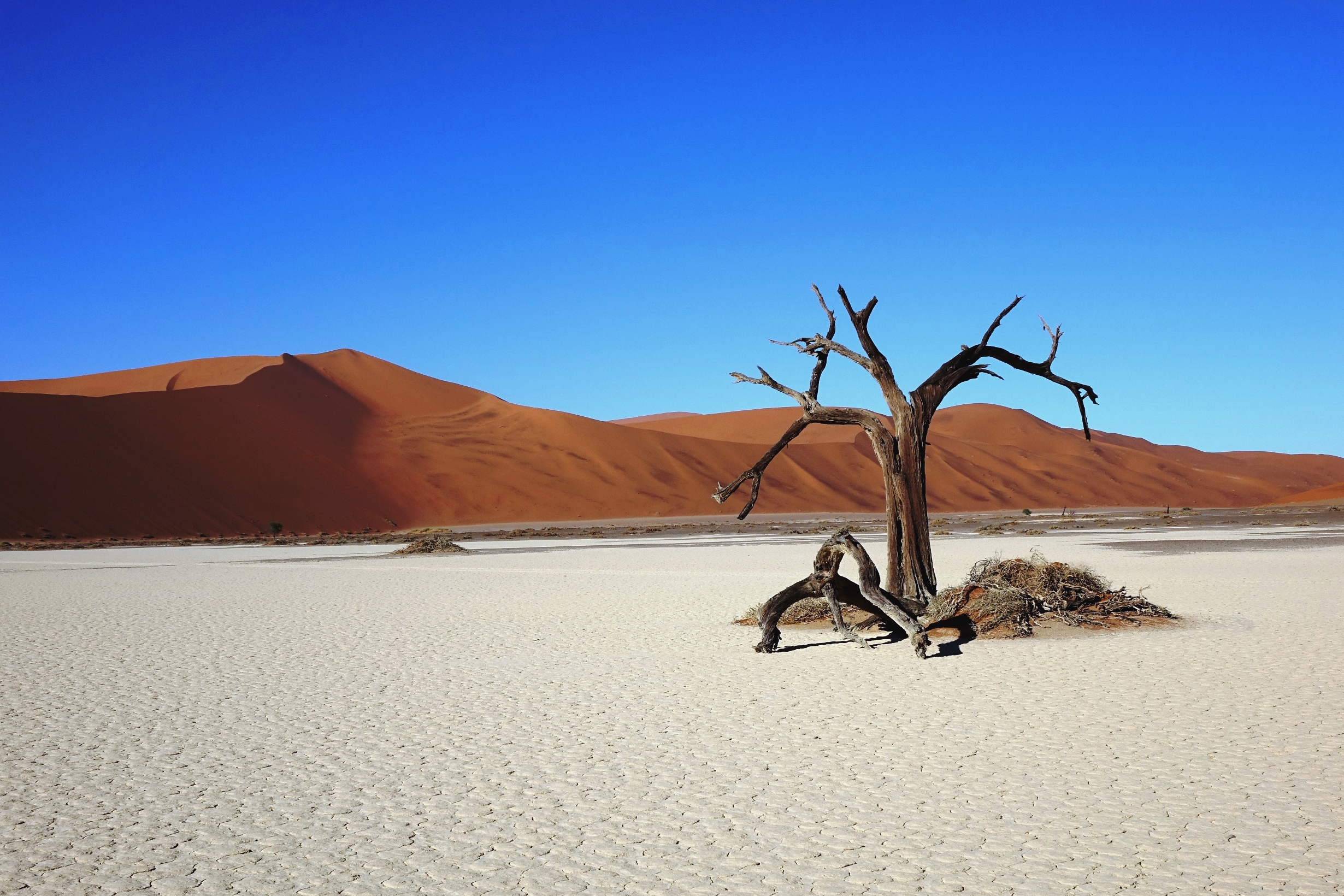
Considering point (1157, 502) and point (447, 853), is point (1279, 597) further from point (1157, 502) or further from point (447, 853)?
point (1157, 502)

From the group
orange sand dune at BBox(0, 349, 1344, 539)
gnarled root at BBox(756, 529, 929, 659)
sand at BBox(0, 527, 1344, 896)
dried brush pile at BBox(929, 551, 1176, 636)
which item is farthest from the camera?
orange sand dune at BBox(0, 349, 1344, 539)

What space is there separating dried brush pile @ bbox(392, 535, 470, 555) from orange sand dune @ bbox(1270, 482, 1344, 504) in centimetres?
6561

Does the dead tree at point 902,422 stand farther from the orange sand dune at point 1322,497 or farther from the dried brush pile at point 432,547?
the orange sand dune at point 1322,497

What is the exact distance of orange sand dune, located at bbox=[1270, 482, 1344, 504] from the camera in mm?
77188

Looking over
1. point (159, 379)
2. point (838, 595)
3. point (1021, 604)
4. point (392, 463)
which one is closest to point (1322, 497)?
point (392, 463)

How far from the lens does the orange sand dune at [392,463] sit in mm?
59875

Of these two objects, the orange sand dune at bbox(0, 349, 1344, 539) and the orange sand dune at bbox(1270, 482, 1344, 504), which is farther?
the orange sand dune at bbox(1270, 482, 1344, 504)

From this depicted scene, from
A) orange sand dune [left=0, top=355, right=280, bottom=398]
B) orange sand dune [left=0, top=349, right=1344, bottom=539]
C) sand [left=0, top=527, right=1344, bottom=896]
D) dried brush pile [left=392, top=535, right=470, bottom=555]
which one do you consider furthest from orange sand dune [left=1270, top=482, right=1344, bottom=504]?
orange sand dune [left=0, top=355, right=280, bottom=398]

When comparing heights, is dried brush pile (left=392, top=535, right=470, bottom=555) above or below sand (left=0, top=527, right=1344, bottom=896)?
above

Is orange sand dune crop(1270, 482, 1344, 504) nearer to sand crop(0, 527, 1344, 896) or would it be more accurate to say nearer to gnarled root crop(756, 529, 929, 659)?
sand crop(0, 527, 1344, 896)

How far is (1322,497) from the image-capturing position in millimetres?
80938

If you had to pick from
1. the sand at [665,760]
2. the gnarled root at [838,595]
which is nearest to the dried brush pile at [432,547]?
the sand at [665,760]

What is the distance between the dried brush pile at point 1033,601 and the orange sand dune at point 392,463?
51363 mm

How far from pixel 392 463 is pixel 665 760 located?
7596 centimetres
